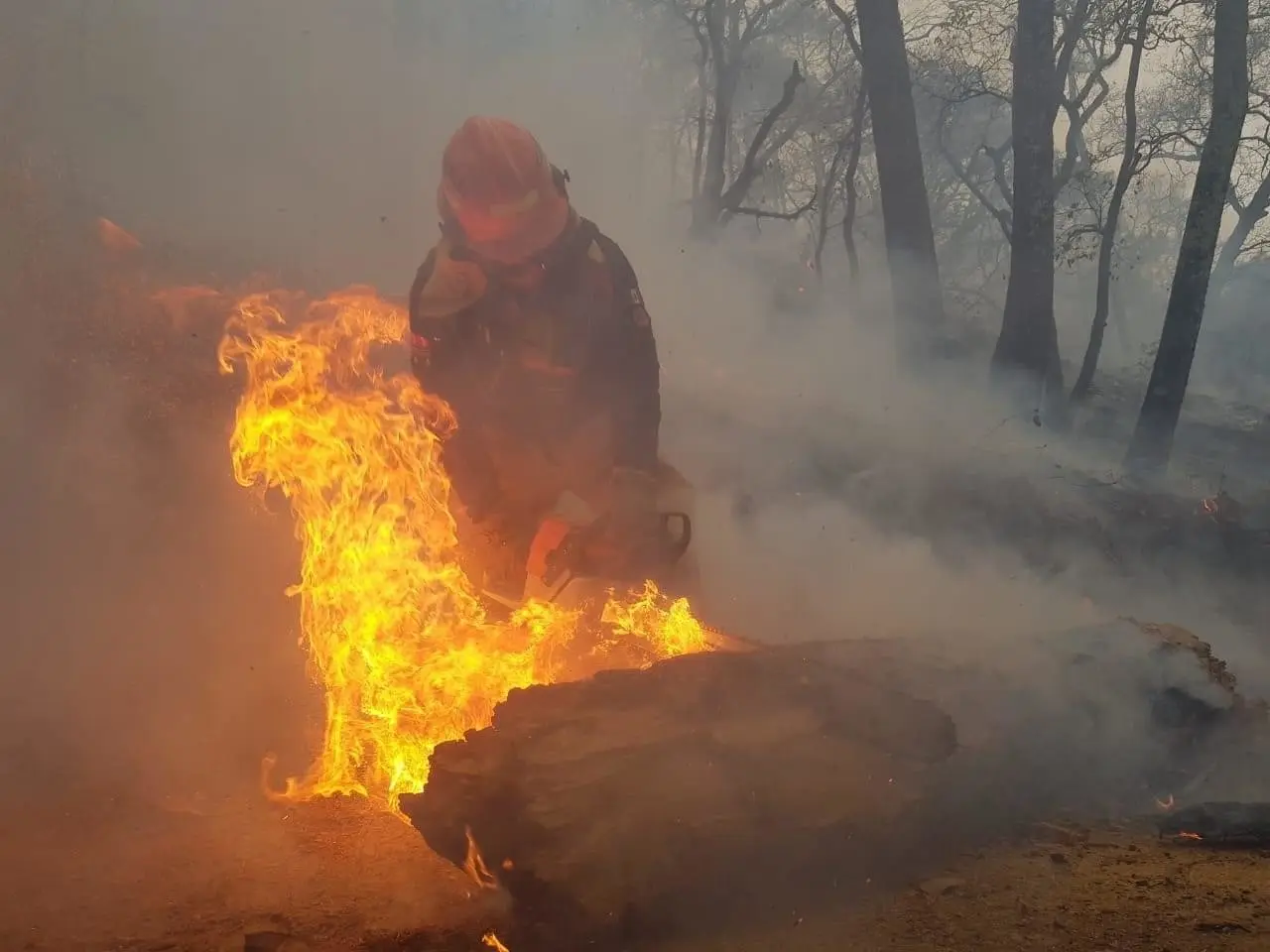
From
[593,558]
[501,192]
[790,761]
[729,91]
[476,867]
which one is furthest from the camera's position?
[729,91]

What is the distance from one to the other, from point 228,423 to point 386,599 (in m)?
5.09

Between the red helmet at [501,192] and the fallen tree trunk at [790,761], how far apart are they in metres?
2.21

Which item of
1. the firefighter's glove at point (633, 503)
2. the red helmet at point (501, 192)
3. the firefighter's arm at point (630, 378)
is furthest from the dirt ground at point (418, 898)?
the red helmet at point (501, 192)

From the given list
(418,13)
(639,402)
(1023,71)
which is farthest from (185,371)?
(418,13)

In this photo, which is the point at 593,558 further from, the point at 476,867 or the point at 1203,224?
the point at 1203,224

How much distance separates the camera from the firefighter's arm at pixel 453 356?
4.93 metres

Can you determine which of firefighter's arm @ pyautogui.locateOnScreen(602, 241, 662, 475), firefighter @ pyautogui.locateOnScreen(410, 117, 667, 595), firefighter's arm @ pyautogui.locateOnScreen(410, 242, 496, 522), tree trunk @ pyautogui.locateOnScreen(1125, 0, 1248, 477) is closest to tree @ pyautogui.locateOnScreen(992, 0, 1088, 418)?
tree trunk @ pyautogui.locateOnScreen(1125, 0, 1248, 477)

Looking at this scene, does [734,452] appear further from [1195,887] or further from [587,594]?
[1195,887]

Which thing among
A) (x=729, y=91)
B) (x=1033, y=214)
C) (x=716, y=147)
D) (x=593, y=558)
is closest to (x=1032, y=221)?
(x=1033, y=214)

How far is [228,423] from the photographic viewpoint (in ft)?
31.6

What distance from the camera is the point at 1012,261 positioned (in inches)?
449

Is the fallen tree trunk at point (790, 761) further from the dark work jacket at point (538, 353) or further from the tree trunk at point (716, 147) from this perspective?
the tree trunk at point (716, 147)

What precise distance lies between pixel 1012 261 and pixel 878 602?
21.7ft

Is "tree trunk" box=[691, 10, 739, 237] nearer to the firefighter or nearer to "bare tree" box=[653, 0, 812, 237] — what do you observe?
"bare tree" box=[653, 0, 812, 237]
